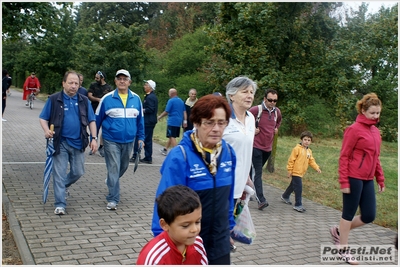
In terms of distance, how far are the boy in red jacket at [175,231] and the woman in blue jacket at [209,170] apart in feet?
1.00

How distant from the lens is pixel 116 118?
22.7 ft

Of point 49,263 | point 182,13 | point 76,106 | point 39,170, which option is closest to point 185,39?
point 182,13

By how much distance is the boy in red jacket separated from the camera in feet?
8.89

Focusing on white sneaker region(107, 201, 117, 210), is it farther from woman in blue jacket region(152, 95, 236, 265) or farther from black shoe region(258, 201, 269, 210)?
woman in blue jacket region(152, 95, 236, 265)

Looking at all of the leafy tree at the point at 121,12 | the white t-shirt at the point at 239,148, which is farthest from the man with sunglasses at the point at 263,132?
the leafy tree at the point at 121,12

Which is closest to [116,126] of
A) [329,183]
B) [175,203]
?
[175,203]

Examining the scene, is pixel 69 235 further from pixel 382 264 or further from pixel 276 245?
pixel 382 264

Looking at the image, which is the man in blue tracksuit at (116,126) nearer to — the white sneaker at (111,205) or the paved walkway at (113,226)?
the white sneaker at (111,205)

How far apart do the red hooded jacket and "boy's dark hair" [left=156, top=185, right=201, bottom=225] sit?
2.94 metres

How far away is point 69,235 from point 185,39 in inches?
1020

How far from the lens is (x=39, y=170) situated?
926 cm

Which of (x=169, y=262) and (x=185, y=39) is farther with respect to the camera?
(x=185, y=39)

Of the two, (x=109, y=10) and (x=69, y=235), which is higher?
(x=109, y=10)

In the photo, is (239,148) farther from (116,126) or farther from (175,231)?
(116,126)
